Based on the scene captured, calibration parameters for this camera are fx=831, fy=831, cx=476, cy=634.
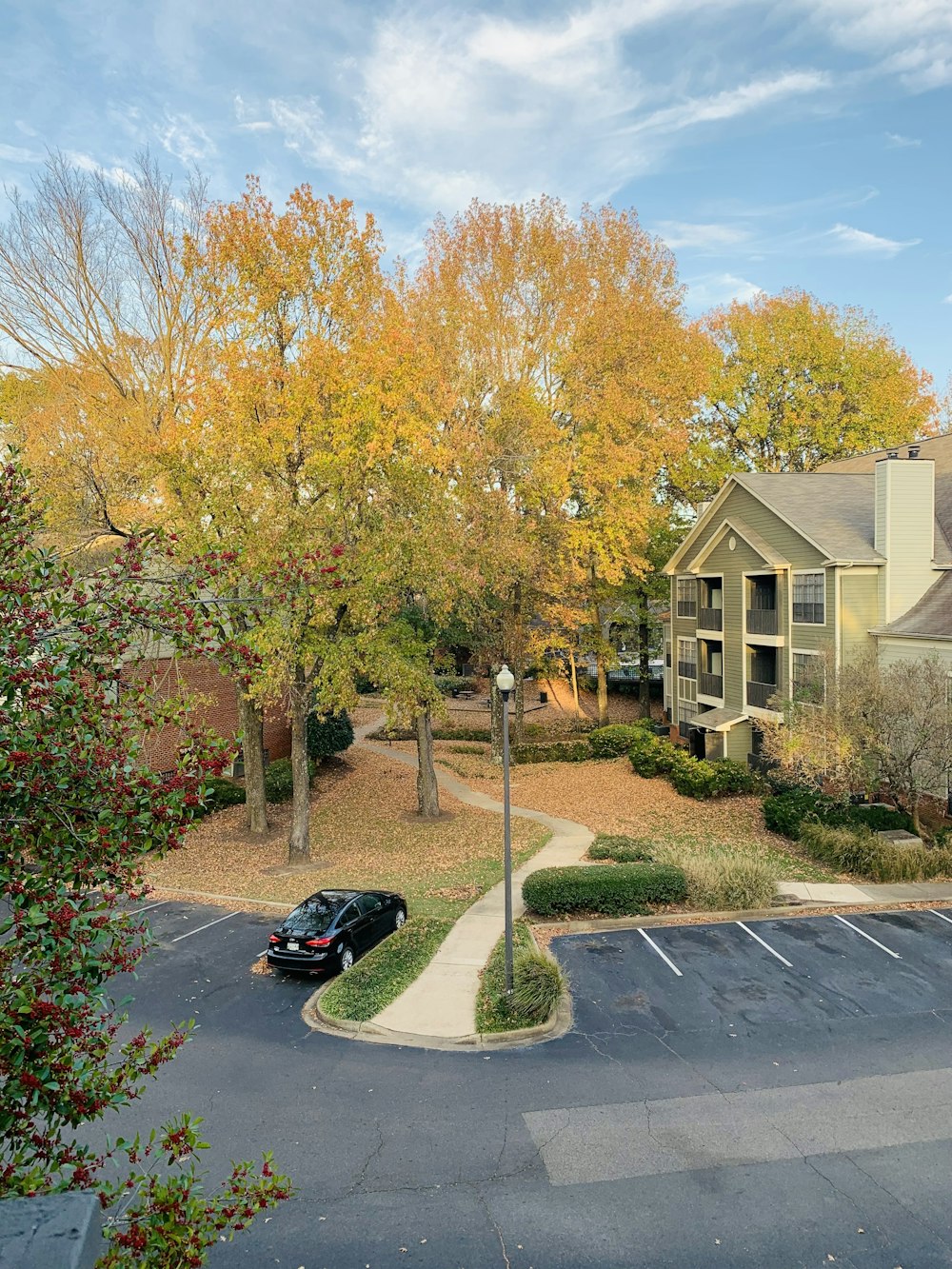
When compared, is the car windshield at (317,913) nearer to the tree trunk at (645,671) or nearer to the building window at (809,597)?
the building window at (809,597)

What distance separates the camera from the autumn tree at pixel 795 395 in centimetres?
4081

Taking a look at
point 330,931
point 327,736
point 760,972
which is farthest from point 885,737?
point 327,736

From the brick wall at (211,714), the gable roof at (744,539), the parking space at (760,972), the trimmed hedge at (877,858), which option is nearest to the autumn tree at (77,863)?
the parking space at (760,972)

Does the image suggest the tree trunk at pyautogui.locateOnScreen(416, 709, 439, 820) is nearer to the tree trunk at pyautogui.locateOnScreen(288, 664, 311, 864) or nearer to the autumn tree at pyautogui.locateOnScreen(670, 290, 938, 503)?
the tree trunk at pyautogui.locateOnScreen(288, 664, 311, 864)

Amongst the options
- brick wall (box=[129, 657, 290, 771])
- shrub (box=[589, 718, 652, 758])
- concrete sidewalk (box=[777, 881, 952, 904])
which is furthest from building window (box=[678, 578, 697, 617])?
concrete sidewalk (box=[777, 881, 952, 904])

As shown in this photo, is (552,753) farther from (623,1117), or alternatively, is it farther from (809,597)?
(623,1117)

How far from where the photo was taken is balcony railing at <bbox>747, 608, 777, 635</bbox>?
30.2m

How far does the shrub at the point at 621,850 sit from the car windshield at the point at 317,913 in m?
7.56

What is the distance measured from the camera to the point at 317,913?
15.8m

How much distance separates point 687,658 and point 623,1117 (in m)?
28.3

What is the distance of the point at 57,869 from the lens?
172 inches

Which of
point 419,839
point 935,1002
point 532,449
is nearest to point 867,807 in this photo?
point 935,1002

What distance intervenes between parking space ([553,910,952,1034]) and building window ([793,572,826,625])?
11.9m

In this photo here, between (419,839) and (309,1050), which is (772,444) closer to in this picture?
(419,839)
